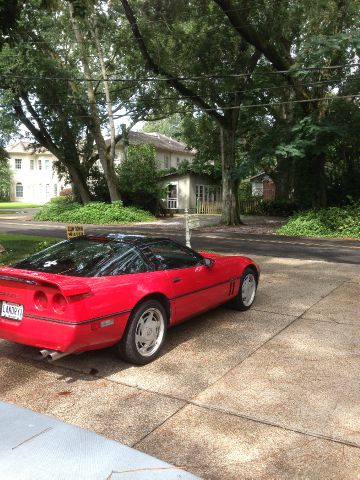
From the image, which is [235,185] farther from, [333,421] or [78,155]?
[333,421]

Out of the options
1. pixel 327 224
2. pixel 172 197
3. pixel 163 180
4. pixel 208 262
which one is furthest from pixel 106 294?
pixel 172 197

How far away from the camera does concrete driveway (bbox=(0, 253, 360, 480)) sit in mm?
3045

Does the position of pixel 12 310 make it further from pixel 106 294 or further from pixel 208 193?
pixel 208 193

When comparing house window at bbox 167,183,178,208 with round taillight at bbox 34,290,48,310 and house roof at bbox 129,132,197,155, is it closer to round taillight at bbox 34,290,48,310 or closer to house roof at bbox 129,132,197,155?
house roof at bbox 129,132,197,155

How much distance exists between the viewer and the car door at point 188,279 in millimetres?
5074

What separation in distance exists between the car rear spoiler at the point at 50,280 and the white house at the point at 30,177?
61.8 metres

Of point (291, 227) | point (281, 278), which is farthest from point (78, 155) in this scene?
point (281, 278)

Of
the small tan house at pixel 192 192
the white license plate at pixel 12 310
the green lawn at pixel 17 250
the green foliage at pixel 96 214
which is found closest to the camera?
the white license plate at pixel 12 310

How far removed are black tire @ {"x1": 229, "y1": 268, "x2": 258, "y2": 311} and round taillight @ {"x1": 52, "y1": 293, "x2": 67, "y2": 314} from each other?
293 cm

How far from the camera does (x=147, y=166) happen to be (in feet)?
103

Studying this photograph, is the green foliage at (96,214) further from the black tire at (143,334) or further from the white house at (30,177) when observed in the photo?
the white house at (30,177)

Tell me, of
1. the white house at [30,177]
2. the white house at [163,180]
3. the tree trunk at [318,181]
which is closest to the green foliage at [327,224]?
the tree trunk at [318,181]

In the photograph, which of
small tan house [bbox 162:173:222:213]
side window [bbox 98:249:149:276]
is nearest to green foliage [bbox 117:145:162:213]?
small tan house [bbox 162:173:222:213]

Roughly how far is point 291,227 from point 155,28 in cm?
1087
